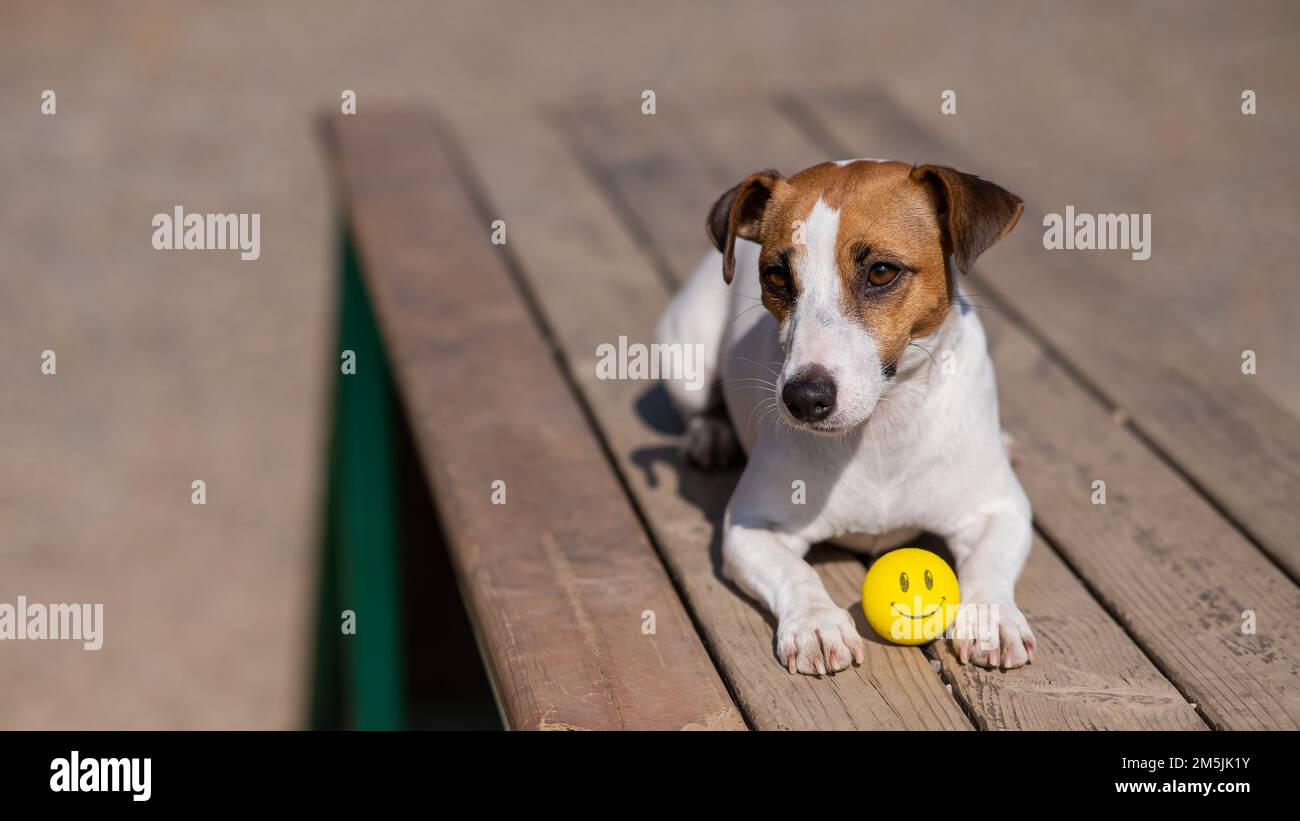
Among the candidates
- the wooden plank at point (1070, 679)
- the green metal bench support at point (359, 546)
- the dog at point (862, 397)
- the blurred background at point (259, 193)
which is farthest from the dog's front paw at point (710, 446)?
the green metal bench support at point (359, 546)

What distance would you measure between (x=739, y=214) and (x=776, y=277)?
0.25m

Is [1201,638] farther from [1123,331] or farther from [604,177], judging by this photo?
[604,177]

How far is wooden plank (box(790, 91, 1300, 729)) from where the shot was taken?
273 centimetres

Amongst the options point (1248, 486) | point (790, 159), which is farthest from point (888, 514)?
point (790, 159)

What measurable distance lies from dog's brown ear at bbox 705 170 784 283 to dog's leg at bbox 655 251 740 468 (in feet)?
1.84

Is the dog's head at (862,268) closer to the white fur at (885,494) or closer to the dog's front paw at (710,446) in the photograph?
the white fur at (885,494)

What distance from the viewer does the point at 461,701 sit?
545 cm

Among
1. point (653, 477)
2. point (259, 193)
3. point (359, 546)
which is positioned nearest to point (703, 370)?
point (653, 477)

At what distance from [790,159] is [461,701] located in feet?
7.75

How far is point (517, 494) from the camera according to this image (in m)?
3.49

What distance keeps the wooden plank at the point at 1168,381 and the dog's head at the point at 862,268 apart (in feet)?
3.60

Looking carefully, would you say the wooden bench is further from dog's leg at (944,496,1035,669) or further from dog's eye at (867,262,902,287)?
dog's eye at (867,262,902,287)

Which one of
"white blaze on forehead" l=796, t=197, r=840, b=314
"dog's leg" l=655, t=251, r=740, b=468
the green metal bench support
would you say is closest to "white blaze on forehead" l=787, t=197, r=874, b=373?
"white blaze on forehead" l=796, t=197, r=840, b=314

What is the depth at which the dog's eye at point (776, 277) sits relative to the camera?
2711 mm
